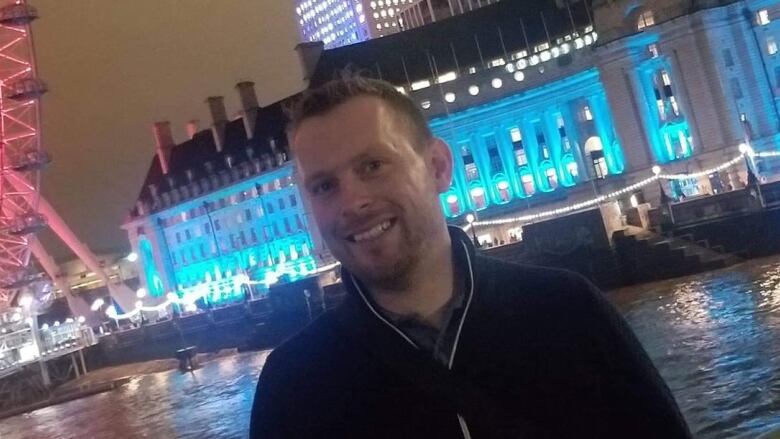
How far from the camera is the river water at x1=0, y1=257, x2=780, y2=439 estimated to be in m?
9.63

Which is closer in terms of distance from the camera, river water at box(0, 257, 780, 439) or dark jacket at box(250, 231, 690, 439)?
dark jacket at box(250, 231, 690, 439)

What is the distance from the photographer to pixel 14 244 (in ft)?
150

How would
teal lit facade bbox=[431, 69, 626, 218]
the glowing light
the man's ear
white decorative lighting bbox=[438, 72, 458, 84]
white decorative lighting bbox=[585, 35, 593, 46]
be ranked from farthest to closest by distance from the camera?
white decorative lighting bbox=[438, 72, 458, 84]
white decorative lighting bbox=[585, 35, 593, 46]
teal lit facade bbox=[431, 69, 626, 218]
the glowing light
the man's ear

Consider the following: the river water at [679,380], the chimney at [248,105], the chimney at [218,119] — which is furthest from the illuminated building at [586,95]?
the river water at [679,380]

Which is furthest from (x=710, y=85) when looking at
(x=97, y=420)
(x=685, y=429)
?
(x=685, y=429)

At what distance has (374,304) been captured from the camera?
2164mm

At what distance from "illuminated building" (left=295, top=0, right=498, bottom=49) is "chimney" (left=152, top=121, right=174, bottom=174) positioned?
27.8 meters

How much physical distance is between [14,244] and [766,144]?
37.0 meters

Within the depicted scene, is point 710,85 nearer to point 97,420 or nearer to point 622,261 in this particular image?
point 622,261

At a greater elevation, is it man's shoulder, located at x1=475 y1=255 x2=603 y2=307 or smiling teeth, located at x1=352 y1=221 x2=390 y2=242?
smiling teeth, located at x1=352 y1=221 x2=390 y2=242

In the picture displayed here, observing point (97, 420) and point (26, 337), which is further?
point (26, 337)

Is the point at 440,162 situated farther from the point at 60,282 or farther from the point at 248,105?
the point at 248,105

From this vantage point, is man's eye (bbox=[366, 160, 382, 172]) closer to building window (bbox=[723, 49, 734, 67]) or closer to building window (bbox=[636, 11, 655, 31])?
building window (bbox=[723, 49, 734, 67])

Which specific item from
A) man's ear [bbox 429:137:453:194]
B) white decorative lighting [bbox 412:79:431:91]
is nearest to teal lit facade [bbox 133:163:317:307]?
white decorative lighting [bbox 412:79:431:91]
